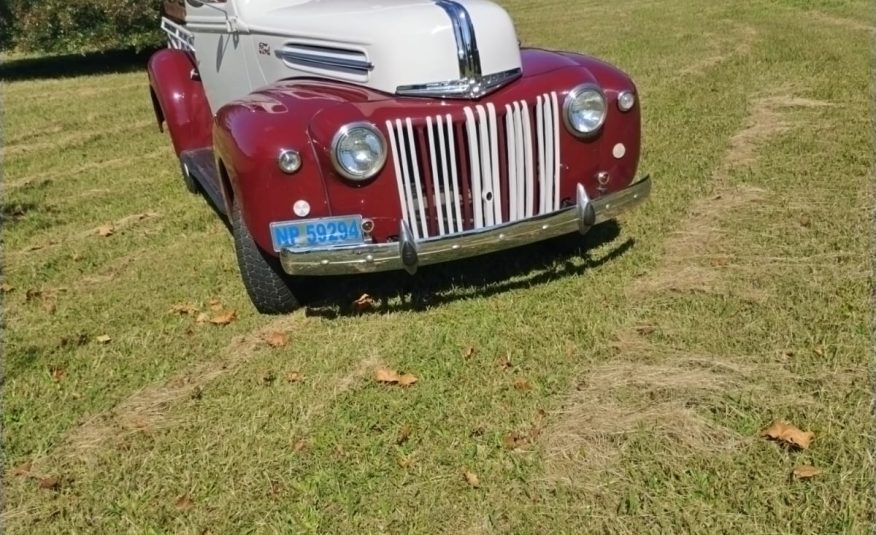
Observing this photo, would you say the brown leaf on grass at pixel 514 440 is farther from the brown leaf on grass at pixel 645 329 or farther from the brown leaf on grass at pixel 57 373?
the brown leaf on grass at pixel 57 373

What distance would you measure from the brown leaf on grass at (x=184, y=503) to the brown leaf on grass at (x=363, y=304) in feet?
4.61

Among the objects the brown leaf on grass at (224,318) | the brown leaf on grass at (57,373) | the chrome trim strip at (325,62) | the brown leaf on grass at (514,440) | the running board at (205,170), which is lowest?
the brown leaf on grass at (224,318)

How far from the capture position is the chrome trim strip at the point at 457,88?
147 inches

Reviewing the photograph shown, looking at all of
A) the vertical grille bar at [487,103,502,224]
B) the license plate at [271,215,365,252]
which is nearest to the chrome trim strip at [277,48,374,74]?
the vertical grille bar at [487,103,502,224]

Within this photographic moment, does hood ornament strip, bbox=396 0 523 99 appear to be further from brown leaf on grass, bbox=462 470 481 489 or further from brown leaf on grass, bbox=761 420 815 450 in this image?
brown leaf on grass, bbox=761 420 815 450

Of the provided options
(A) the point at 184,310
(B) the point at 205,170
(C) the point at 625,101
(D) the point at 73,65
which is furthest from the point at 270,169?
(D) the point at 73,65

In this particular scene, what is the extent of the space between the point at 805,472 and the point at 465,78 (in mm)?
2171

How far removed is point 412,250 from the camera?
343cm

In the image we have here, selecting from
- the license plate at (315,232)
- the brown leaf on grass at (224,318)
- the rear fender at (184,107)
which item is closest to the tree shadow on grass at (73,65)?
the rear fender at (184,107)

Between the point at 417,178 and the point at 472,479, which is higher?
the point at 417,178

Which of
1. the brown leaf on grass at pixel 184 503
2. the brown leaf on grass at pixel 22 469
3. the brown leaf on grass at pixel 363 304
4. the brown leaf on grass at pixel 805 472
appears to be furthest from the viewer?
the brown leaf on grass at pixel 363 304

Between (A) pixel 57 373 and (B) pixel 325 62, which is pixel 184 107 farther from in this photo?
(A) pixel 57 373

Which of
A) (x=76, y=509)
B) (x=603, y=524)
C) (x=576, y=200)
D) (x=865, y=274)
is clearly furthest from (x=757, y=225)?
(x=76, y=509)

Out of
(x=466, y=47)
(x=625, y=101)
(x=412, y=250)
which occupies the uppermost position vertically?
(x=466, y=47)
